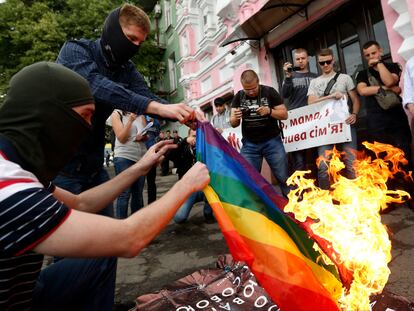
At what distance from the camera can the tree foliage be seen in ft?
46.8

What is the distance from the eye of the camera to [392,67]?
13.5 ft

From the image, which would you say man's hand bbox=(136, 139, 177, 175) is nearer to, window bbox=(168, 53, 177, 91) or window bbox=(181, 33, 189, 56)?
window bbox=(181, 33, 189, 56)

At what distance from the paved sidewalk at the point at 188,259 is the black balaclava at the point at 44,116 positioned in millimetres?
1703

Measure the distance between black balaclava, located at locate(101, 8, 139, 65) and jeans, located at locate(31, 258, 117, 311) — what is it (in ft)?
5.44

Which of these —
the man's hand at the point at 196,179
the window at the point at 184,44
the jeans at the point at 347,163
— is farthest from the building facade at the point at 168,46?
the man's hand at the point at 196,179

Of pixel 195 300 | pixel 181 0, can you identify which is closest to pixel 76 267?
pixel 195 300

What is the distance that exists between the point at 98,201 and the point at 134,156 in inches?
94.3

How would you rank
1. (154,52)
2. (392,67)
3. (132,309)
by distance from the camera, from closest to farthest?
(132,309), (392,67), (154,52)

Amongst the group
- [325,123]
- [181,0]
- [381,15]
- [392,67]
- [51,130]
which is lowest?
[51,130]

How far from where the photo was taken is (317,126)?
5020 millimetres

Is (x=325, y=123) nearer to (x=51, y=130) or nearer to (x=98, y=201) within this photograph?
(x=98, y=201)

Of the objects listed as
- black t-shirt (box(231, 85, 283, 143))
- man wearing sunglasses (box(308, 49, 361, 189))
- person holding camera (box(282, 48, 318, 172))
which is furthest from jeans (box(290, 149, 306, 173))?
black t-shirt (box(231, 85, 283, 143))

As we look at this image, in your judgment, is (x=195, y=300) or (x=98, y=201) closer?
(x=98, y=201)

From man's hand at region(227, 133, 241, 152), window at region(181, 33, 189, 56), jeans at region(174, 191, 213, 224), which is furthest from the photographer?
window at region(181, 33, 189, 56)
